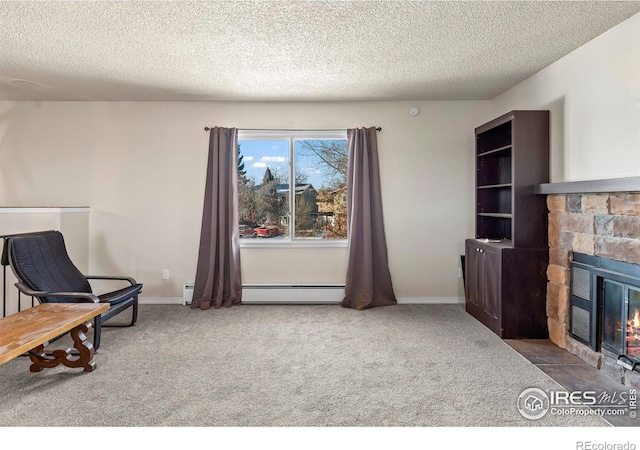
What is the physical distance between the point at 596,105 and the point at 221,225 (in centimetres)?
381

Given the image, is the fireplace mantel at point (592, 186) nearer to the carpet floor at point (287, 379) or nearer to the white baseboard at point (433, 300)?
the carpet floor at point (287, 379)

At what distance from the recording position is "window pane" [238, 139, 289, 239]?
16.4 feet

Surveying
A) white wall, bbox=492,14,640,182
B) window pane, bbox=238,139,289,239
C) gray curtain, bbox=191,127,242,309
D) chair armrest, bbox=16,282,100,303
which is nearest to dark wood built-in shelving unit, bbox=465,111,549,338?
white wall, bbox=492,14,640,182

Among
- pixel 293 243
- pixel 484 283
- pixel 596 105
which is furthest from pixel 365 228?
pixel 596 105

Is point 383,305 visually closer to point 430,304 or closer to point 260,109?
point 430,304

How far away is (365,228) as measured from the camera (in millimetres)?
4758

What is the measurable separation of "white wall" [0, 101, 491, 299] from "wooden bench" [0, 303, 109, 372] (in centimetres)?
180

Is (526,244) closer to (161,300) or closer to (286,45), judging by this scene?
(286,45)

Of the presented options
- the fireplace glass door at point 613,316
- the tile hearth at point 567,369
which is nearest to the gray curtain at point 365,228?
the tile hearth at point 567,369

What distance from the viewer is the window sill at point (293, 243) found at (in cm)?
495

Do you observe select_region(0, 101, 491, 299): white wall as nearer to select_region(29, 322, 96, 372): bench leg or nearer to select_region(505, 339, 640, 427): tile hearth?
select_region(505, 339, 640, 427): tile hearth

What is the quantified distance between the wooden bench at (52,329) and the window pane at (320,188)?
2.56 m

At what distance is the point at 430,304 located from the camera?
485cm
